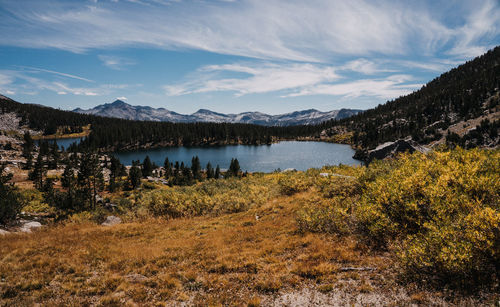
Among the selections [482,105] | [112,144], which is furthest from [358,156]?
[112,144]

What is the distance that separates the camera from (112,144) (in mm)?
156000

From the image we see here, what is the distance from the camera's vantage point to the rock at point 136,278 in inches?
365

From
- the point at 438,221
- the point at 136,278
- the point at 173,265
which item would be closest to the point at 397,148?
the point at 438,221

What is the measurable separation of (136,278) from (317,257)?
8207 mm

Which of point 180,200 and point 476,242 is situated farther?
point 180,200

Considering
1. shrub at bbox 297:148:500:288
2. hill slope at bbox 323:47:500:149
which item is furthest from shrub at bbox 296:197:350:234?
hill slope at bbox 323:47:500:149

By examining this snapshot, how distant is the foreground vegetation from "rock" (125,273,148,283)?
3.0 inches

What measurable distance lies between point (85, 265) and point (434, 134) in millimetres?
129197

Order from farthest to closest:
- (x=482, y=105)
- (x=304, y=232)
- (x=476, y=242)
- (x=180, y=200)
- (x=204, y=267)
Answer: (x=482, y=105) < (x=180, y=200) < (x=304, y=232) < (x=204, y=267) < (x=476, y=242)

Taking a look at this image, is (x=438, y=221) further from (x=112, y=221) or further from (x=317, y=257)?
(x=112, y=221)

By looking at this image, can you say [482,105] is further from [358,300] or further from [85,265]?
[85,265]

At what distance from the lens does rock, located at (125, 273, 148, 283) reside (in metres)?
9.28

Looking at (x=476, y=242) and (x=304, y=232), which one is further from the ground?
(x=476, y=242)

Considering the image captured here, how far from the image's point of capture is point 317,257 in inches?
379
